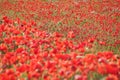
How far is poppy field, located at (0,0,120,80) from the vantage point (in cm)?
643

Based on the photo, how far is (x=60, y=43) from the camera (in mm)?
8484

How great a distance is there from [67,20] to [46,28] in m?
2.73

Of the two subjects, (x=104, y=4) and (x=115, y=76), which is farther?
(x=104, y=4)

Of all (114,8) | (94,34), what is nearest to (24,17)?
(94,34)

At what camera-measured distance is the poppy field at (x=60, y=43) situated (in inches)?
253

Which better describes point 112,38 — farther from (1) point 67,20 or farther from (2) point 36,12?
(2) point 36,12

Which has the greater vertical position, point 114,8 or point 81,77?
point 81,77

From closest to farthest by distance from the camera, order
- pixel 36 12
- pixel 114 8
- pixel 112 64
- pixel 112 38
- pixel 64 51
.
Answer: pixel 112 64 → pixel 64 51 → pixel 112 38 → pixel 36 12 → pixel 114 8

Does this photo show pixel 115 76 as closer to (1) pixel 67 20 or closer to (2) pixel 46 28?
(2) pixel 46 28

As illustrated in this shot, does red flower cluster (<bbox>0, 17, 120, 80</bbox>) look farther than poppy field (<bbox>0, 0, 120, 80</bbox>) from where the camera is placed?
No

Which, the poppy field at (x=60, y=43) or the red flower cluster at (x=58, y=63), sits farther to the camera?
the poppy field at (x=60, y=43)

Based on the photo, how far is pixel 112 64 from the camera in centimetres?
624

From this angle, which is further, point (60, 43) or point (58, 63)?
point (60, 43)

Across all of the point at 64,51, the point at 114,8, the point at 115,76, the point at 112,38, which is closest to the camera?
the point at 115,76
